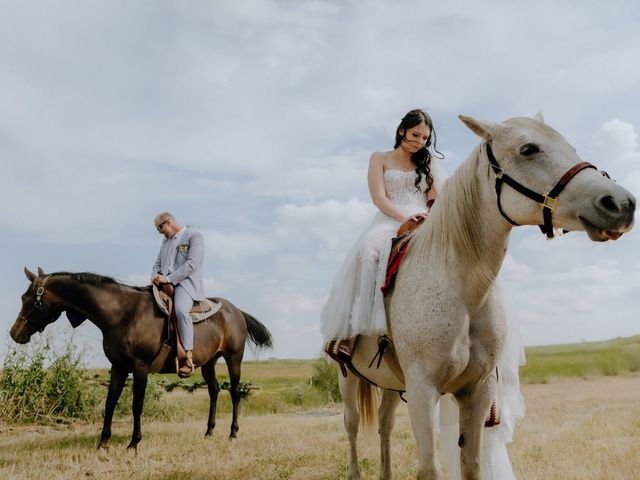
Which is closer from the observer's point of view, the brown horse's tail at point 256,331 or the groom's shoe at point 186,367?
the groom's shoe at point 186,367

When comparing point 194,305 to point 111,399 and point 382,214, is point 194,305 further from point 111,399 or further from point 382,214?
point 382,214

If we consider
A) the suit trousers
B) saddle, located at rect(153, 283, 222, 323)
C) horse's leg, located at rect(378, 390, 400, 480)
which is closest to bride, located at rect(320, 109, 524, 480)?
horse's leg, located at rect(378, 390, 400, 480)

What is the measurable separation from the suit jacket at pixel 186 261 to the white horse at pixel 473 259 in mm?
5255

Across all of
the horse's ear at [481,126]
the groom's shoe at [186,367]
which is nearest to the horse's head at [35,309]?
the groom's shoe at [186,367]

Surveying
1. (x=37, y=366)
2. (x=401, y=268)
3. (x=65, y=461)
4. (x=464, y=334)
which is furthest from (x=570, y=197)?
(x=37, y=366)

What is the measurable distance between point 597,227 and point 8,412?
11180 millimetres

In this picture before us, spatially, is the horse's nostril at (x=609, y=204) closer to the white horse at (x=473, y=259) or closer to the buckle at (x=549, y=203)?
the white horse at (x=473, y=259)

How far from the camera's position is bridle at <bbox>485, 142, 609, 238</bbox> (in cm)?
263

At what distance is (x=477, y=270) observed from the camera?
3.07 metres

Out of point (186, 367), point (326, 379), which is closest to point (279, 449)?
point (186, 367)

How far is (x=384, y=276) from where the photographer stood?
3566 millimetres

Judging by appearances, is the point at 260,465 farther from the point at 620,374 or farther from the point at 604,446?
the point at 620,374

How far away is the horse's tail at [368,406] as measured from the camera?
17.1ft

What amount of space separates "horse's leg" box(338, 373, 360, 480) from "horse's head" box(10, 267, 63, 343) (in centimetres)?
487
